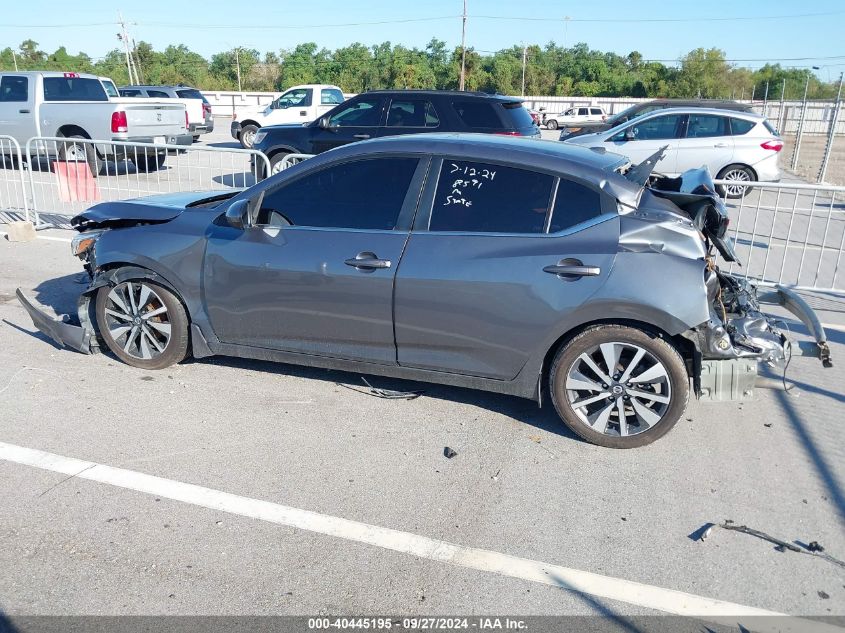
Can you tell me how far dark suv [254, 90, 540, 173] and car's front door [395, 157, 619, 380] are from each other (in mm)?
7283

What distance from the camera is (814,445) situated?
4391 mm

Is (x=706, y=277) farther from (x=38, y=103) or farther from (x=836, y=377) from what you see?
(x=38, y=103)

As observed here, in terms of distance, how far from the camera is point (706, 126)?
14656 mm

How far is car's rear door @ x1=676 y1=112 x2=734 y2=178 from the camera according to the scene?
47.7ft

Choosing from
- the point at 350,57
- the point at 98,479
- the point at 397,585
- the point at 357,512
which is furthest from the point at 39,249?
the point at 350,57

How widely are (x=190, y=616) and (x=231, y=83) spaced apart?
73954mm

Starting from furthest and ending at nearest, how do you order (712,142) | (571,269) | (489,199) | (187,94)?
(187,94)
(712,142)
(489,199)
(571,269)

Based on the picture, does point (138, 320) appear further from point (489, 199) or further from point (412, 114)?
point (412, 114)

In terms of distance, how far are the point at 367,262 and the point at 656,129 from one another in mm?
12166

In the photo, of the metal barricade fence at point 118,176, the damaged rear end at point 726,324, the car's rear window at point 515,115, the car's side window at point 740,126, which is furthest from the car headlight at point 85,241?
the car's side window at point 740,126

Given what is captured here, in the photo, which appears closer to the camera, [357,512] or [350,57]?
[357,512]

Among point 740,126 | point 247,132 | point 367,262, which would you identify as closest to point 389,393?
point 367,262

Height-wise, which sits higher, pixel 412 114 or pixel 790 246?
pixel 412 114

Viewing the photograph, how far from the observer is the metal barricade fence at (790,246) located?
7.43m
